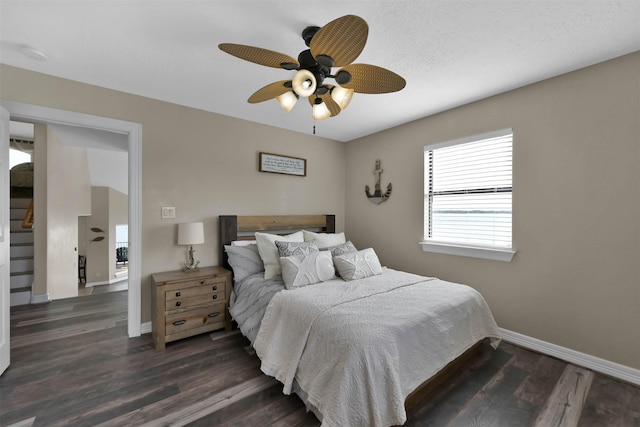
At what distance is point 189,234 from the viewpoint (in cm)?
281

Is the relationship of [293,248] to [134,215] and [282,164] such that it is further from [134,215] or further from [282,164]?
[134,215]

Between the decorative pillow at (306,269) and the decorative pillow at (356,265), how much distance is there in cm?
9

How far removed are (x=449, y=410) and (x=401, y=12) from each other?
257 cm

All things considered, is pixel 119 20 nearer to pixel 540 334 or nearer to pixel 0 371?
pixel 0 371

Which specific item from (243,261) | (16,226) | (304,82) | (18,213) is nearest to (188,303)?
(243,261)

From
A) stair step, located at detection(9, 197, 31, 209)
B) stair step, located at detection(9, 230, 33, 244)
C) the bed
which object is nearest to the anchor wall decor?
the bed

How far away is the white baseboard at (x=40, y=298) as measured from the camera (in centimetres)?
373

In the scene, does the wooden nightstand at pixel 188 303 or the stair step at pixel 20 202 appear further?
the stair step at pixel 20 202

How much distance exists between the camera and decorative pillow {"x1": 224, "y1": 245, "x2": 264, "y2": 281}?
2.89m

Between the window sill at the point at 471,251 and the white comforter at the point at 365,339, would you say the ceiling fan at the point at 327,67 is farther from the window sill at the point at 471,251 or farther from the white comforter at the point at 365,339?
the window sill at the point at 471,251

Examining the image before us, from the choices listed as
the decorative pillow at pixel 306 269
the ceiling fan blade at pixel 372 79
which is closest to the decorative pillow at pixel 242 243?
the decorative pillow at pixel 306 269

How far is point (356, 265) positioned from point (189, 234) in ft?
5.85

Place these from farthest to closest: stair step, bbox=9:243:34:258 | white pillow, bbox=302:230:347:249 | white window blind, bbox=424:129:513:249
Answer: stair step, bbox=9:243:34:258
white pillow, bbox=302:230:347:249
white window blind, bbox=424:129:513:249

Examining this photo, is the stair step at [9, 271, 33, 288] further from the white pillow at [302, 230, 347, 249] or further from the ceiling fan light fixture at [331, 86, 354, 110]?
the ceiling fan light fixture at [331, 86, 354, 110]
